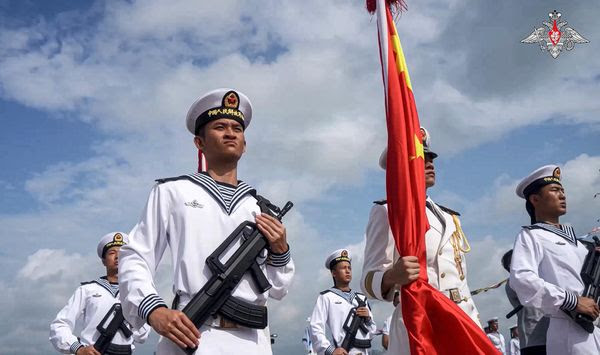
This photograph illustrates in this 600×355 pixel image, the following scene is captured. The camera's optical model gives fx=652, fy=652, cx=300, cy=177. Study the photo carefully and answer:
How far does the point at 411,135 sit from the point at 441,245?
35.3 inches

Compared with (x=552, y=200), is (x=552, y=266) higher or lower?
lower

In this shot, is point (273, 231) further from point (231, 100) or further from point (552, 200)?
point (552, 200)

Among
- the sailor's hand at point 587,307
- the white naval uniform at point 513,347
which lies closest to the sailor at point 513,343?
the white naval uniform at point 513,347

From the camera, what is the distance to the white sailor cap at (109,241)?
33.8ft

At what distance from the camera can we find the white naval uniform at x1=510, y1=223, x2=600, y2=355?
6.33 meters

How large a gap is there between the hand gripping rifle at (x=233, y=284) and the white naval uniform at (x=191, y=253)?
0.22 ft

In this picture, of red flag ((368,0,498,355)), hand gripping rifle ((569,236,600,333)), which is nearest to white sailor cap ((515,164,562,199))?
hand gripping rifle ((569,236,600,333))

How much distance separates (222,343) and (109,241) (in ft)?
23.2

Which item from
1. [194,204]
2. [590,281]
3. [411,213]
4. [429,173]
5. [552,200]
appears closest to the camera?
[194,204]

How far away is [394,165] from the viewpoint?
178 inches

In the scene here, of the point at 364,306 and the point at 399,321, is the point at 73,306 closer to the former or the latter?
the point at 364,306

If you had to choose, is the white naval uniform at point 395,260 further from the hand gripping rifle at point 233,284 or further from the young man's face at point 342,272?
the young man's face at point 342,272

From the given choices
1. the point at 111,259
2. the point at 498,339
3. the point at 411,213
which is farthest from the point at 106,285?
the point at 498,339

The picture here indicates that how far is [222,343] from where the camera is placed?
3768 mm
